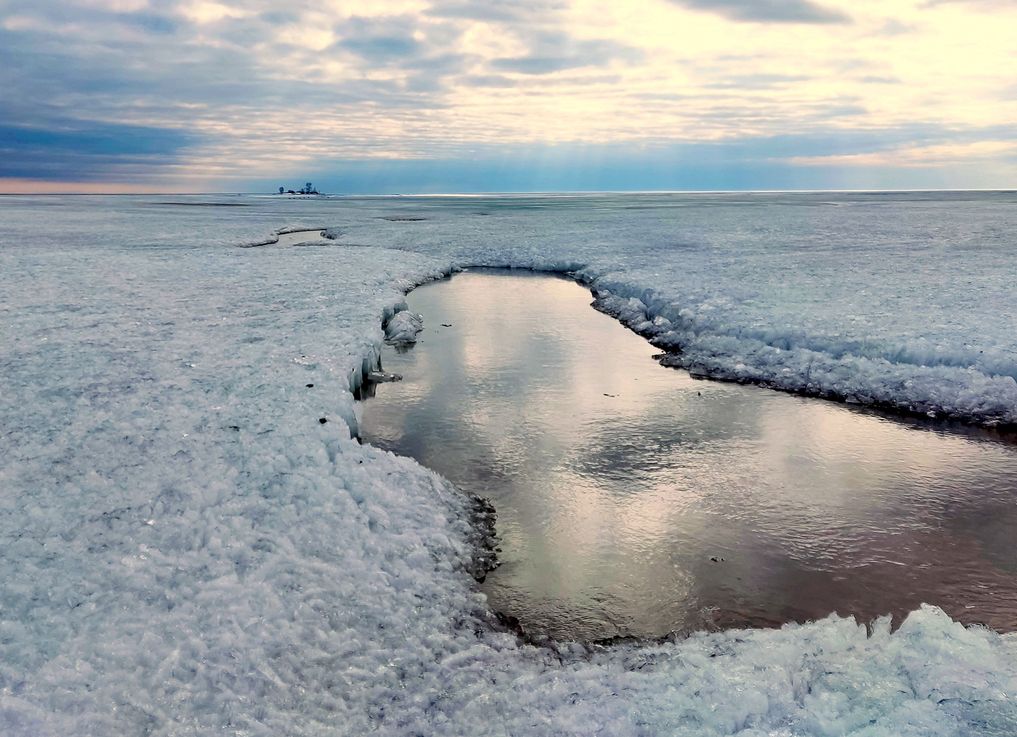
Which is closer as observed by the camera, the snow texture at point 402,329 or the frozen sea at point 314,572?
the frozen sea at point 314,572

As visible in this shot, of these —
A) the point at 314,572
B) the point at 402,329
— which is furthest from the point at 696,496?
the point at 402,329

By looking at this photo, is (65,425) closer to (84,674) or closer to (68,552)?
(68,552)

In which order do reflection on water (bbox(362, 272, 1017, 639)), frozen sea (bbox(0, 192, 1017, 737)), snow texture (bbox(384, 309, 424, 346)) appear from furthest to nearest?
snow texture (bbox(384, 309, 424, 346)), reflection on water (bbox(362, 272, 1017, 639)), frozen sea (bbox(0, 192, 1017, 737))

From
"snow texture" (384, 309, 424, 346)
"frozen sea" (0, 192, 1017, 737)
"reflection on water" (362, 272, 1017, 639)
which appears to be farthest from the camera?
"snow texture" (384, 309, 424, 346)

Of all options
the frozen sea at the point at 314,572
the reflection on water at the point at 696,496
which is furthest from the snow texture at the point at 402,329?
the reflection on water at the point at 696,496

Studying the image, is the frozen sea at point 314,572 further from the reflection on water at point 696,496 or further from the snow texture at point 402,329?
the snow texture at point 402,329

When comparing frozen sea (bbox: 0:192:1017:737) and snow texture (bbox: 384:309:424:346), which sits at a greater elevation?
snow texture (bbox: 384:309:424:346)

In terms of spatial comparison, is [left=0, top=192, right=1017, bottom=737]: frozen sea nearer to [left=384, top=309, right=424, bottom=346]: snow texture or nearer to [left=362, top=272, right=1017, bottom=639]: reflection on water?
[left=362, top=272, right=1017, bottom=639]: reflection on water

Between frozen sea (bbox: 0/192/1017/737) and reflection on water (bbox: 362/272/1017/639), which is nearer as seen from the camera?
frozen sea (bbox: 0/192/1017/737)

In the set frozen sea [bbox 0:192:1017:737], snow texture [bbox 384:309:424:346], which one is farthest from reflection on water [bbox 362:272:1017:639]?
snow texture [bbox 384:309:424:346]
